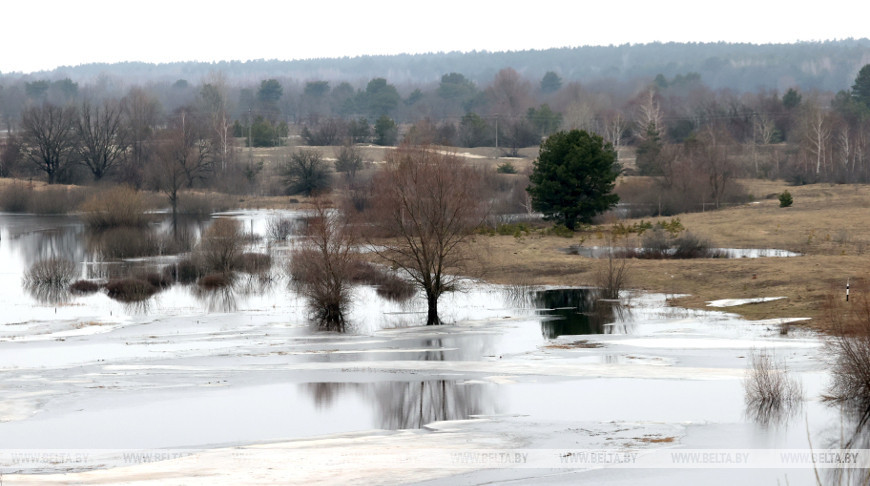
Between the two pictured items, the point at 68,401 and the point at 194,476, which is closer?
the point at 194,476

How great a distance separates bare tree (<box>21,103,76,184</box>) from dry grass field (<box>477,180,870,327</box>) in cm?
5869

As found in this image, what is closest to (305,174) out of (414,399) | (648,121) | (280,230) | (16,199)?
(16,199)

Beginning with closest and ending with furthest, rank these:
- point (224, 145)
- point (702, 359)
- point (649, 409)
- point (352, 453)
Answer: point (352, 453)
point (649, 409)
point (702, 359)
point (224, 145)

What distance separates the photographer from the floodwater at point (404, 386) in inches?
704

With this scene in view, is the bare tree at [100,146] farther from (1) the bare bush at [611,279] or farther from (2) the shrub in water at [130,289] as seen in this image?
(1) the bare bush at [611,279]

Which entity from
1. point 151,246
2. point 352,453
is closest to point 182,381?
point 352,453

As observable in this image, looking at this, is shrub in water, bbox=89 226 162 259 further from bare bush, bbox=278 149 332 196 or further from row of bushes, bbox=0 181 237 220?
bare bush, bbox=278 149 332 196

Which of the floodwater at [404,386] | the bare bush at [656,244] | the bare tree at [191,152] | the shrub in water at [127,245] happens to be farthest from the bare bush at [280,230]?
the bare tree at [191,152]

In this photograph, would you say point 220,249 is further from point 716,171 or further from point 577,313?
point 716,171

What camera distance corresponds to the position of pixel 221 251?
44500 millimetres

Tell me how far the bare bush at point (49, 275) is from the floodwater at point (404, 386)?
5.34 meters

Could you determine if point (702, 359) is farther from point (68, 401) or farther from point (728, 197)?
point (728, 197)

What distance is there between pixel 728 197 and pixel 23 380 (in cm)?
5368

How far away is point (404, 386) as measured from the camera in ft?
74.8
